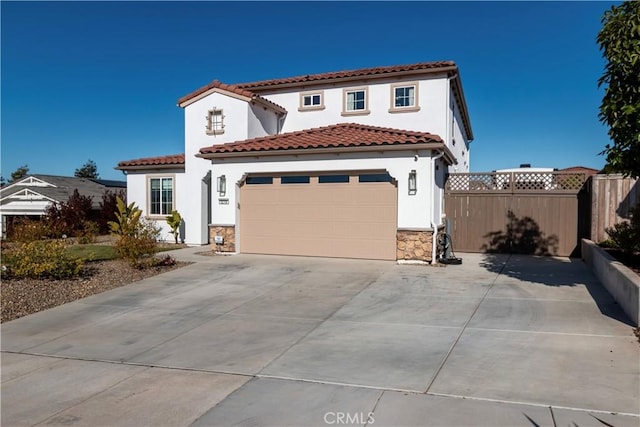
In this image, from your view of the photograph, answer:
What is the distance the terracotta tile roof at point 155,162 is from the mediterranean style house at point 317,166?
0.05 meters

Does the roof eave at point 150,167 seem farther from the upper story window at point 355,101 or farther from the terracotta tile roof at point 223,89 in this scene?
the upper story window at point 355,101

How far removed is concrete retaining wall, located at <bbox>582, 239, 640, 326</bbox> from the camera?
654cm

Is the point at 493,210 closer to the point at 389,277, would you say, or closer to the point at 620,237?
the point at 620,237

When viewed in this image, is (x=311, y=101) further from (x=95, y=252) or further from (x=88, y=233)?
(x=88, y=233)

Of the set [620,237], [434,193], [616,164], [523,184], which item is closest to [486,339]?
[616,164]

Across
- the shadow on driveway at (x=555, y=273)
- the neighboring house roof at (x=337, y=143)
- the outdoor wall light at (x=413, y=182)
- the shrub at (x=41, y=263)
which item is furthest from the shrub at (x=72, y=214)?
the shadow on driveway at (x=555, y=273)

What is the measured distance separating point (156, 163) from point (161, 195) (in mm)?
1307

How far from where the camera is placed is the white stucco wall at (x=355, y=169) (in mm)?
12375

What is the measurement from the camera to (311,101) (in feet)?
58.6

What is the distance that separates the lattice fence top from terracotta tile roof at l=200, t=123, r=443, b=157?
290 cm

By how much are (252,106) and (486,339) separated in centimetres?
1278

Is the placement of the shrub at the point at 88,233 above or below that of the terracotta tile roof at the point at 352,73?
below

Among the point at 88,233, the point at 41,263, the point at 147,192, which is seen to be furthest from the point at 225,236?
the point at 88,233

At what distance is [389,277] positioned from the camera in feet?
34.5
